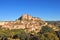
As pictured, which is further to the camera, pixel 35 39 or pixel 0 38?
pixel 0 38

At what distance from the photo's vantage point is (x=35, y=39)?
37719 mm

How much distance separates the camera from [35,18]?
87.2 m

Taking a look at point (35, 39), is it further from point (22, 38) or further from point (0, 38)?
point (0, 38)

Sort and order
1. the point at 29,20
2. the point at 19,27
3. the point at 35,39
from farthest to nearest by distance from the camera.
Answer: the point at 29,20 → the point at 19,27 → the point at 35,39

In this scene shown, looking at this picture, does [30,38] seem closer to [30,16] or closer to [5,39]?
[5,39]

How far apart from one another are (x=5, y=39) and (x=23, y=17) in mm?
50870

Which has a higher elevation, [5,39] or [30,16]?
[30,16]

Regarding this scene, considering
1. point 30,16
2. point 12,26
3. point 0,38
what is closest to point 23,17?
point 30,16

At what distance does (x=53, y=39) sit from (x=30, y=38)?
493cm

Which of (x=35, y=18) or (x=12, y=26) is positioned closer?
(x=12, y=26)

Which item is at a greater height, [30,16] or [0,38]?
[30,16]

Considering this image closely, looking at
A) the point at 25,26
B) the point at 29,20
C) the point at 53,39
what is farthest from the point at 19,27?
the point at 53,39

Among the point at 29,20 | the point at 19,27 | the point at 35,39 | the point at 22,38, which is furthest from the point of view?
the point at 29,20

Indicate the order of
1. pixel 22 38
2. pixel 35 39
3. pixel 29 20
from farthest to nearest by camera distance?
pixel 29 20, pixel 22 38, pixel 35 39
